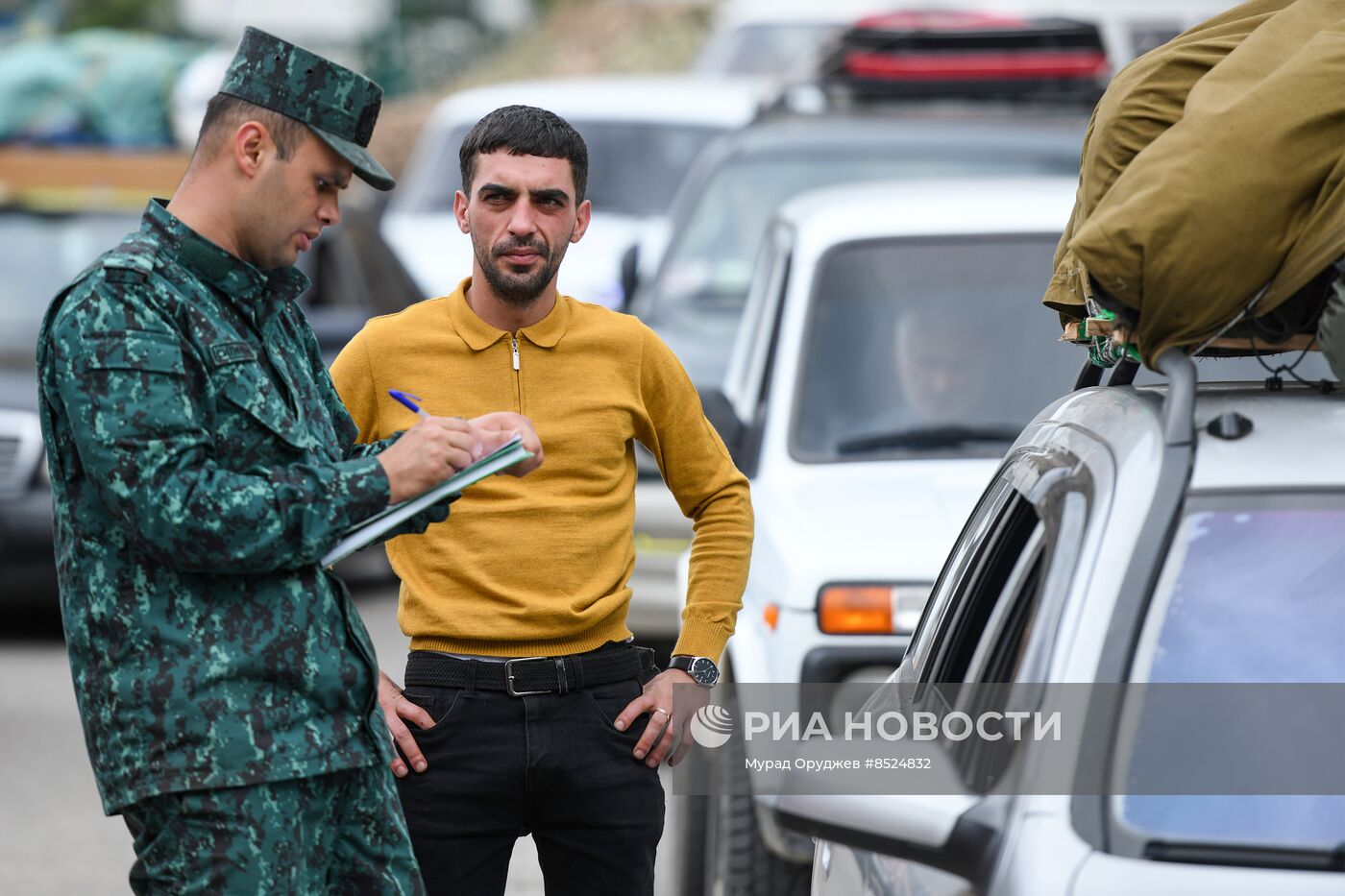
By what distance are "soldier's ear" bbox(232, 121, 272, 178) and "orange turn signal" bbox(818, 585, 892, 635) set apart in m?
2.44

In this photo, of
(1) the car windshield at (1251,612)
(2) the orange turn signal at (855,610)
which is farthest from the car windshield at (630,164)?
(1) the car windshield at (1251,612)

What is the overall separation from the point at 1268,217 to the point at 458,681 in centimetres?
154

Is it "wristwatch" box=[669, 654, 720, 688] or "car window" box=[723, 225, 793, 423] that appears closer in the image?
"wristwatch" box=[669, 654, 720, 688]

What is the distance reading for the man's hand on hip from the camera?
3.60 metres

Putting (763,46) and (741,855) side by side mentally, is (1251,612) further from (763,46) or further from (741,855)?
(763,46)

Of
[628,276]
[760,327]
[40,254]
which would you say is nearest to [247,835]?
[760,327]

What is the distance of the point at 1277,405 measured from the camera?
2961mm

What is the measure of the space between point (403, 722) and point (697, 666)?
1.74ft

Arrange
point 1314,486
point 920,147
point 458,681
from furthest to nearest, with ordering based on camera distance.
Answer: point 920,147, point 458,681, point 1314,486

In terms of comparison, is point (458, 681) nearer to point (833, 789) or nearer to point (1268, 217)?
point (833, 789)

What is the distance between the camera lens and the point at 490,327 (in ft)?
12.1

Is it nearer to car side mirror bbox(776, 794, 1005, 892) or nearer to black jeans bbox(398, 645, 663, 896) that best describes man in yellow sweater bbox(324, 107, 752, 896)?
black jeans bbox(398, 645, 663, 896)

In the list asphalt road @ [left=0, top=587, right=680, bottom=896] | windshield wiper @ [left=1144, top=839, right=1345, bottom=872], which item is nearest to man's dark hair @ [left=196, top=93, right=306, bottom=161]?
windshield wiper @ [left=1144, top=839, right=1345, bottom=872]

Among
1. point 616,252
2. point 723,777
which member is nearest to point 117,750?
point 723,777
